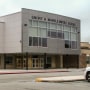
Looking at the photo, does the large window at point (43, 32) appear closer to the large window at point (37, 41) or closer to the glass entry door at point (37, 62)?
the large window at point (37, 41)

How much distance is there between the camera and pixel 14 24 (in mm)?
55625

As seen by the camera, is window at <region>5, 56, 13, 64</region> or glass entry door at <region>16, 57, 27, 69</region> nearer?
glass entry door at <region>16, 57, 27, 69</region>

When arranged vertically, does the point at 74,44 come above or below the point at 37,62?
above

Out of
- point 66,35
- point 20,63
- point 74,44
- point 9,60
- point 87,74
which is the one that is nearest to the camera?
point 87,74

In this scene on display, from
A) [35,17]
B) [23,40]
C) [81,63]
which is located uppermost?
[35,17]

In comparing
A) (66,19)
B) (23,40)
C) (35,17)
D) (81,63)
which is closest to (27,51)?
(23,40)

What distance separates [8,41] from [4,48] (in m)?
1.61

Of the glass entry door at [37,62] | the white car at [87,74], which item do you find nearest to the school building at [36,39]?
the glass entry door at [37,62]

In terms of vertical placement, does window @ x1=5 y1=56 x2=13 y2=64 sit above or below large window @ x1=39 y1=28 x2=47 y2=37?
below

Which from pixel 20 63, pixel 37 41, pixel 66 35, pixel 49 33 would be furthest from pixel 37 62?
pixel 66 35

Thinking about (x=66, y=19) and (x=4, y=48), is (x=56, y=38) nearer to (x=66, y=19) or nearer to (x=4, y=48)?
(x=66, y=19)

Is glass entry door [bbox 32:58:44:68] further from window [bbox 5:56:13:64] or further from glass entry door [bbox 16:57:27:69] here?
window [bbox 5:56:13:64]

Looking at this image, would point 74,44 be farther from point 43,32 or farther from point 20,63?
point 20,63

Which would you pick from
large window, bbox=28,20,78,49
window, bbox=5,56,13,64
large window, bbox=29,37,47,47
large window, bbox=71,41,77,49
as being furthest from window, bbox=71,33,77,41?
window, bbox=5,56,13,64
